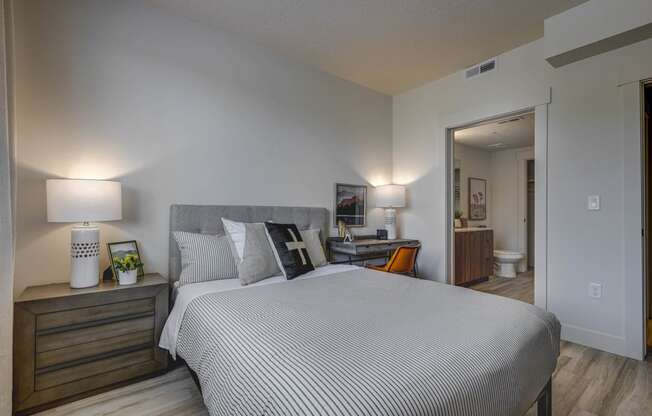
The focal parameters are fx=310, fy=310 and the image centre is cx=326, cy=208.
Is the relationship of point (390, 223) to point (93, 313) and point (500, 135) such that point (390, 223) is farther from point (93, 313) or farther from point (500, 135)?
point (93, 313)

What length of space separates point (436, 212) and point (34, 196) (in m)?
3.63

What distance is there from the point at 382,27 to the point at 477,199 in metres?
4.24

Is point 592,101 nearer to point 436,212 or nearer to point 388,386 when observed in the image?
point 436,212

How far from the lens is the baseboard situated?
2.39 metres

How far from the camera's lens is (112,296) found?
1.89 m

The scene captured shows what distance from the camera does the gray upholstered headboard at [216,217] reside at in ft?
7.91

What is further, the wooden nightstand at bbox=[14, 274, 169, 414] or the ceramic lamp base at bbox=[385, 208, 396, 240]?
the ceramic lamp base at bbox=[385, 208, 396, 240]

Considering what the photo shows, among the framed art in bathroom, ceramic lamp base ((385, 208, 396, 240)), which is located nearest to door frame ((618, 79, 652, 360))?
ceramic lamp base ((385, 208, 396, 240))

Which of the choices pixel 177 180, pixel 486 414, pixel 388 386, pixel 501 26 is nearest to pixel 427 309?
pixel 486 414

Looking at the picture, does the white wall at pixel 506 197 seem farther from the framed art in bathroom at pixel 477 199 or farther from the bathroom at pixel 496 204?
the framed art in bathroom at pixel 477 199

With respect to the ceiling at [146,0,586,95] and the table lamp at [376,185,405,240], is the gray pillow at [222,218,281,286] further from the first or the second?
the table lamp at [376,185,405,240]

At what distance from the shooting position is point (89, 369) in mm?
1820

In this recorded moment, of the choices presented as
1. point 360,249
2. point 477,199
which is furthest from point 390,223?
point 477,199

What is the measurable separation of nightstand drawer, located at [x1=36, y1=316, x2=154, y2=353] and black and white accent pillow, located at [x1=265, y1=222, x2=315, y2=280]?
91 centimetres
